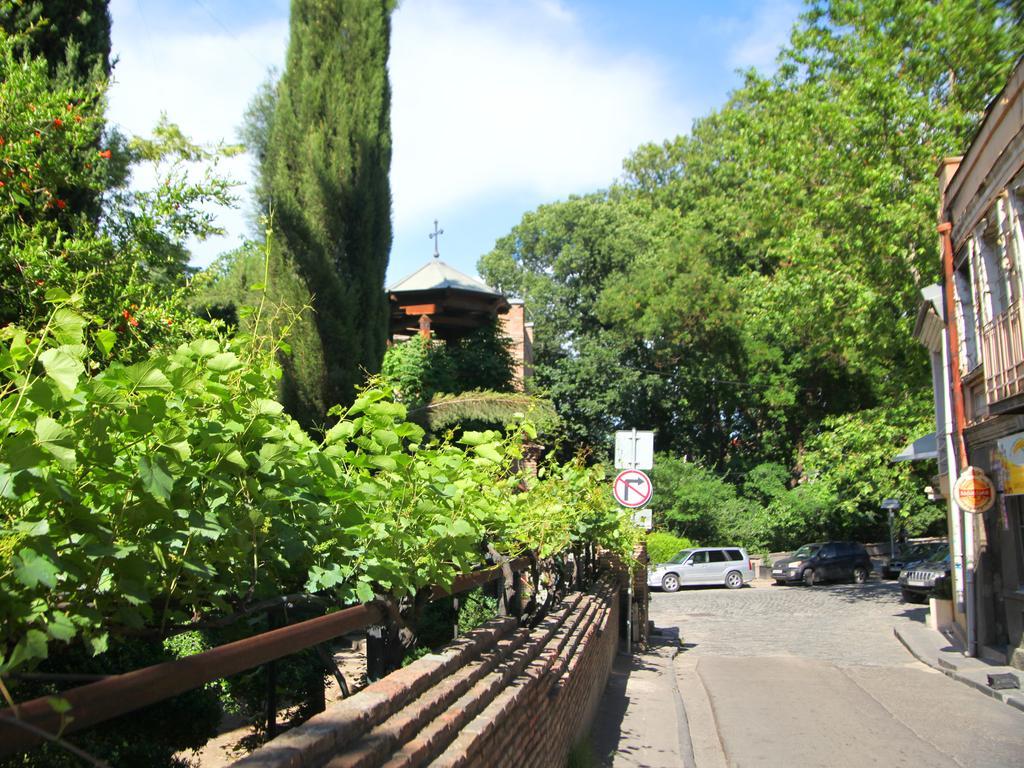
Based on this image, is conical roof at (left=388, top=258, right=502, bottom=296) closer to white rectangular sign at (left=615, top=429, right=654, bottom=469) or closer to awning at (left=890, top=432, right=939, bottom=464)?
white rectangular sign at (left=615, top=429, right=654, bottom=469)

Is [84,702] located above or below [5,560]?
below

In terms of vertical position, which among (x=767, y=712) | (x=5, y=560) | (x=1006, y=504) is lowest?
(x=767, y=712)

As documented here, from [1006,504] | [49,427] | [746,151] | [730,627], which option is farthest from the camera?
[746,151]

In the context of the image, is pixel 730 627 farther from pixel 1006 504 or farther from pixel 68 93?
pixel 68 93

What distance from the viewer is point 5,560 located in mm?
1749

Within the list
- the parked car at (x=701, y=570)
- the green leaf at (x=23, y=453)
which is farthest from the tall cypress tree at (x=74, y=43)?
the parked car at (x=701, y=570)

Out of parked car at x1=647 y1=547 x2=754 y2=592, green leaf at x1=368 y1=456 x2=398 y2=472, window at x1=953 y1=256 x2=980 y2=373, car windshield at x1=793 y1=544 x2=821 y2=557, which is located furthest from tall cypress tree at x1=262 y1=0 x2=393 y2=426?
car windshield at x1=793 y1=544 x2=821 y2=557

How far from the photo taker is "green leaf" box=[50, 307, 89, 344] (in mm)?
2029

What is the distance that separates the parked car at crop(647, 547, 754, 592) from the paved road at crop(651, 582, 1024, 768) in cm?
1029

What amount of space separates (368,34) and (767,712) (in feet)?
30.5

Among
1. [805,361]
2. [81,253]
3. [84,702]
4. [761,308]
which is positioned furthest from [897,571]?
[84,702]

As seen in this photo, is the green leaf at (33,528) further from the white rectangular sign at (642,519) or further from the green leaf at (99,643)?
the white rectangular sign at (642,519)

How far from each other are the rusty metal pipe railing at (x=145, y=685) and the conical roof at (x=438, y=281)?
15778mm

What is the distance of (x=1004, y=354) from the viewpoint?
40.6 feet
